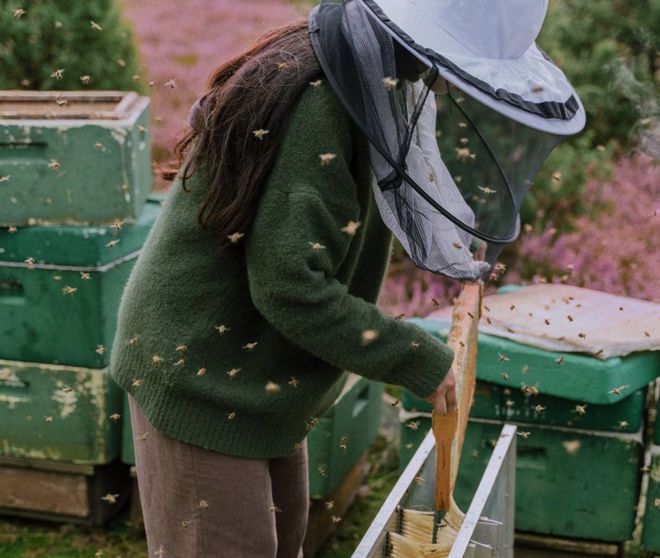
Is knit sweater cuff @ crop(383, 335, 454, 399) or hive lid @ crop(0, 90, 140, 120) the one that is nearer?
knit sweater cuff @ crop(383, 335, 454, 399)

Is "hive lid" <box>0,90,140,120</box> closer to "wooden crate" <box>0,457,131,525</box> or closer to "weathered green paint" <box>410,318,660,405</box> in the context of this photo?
"wooden crate" <box>0,457,131,525</box>

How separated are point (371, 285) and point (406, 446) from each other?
112 centimetres

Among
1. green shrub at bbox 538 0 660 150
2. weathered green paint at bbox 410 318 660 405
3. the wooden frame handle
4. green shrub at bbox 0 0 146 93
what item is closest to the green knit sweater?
the wooden frame handle

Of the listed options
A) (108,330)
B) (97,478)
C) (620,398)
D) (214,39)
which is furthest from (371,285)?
(214,39)

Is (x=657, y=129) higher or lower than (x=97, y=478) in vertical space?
higher

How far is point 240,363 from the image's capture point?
1.68m

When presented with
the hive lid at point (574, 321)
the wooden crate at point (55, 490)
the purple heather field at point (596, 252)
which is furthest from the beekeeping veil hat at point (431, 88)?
the wooden crate at point (55, 490)

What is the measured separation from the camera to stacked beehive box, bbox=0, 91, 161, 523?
2729 millimetres

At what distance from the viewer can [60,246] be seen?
108 inches

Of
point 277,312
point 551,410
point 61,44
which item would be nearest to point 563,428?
point 551,410

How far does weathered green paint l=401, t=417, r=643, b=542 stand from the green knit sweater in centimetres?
104

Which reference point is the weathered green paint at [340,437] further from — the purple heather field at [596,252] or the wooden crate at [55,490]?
the wooden crate at [55,490]

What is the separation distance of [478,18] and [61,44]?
353cm

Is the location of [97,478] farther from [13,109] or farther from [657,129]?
[657,129]
